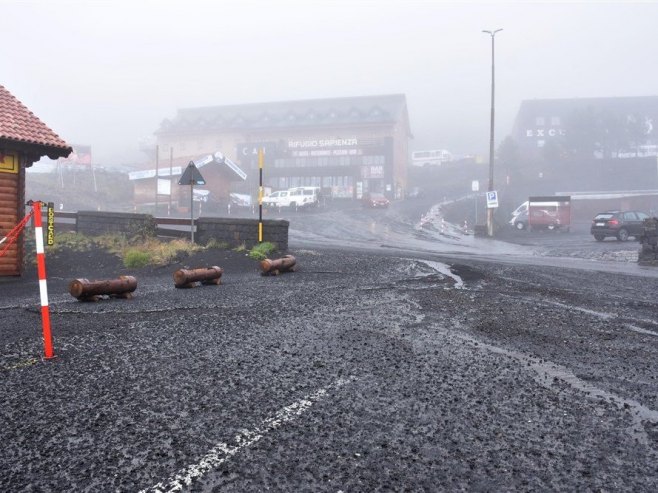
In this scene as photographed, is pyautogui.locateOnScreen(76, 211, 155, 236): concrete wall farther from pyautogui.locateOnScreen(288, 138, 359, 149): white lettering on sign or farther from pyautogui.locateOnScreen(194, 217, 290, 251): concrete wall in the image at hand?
pyautogui.locateOnScreen(288, 138, 359, 149): white lettering on sign

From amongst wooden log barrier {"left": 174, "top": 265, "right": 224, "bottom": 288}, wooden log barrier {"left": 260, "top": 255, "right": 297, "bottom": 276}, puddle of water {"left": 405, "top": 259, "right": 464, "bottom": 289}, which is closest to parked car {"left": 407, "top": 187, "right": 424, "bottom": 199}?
puddle of water {"left": 405, "top": 259, "right": 464, "bottom": 289}

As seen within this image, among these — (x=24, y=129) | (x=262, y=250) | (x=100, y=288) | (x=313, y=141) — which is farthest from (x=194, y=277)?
(x=313, y=141)

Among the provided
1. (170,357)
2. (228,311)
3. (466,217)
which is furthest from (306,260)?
(466,217)

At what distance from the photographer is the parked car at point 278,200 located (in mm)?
47469

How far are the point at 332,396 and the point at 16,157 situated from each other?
12.2 m

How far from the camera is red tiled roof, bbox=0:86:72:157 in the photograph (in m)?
12.1

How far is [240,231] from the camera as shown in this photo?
1569cm

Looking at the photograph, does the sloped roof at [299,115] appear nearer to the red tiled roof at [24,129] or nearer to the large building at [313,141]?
the large building at [313,141]

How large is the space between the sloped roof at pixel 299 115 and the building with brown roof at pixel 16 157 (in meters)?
54.4

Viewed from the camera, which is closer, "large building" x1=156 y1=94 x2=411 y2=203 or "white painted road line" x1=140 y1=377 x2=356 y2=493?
"white painted road line" x1=140 y1=377 x2=356 y2=493

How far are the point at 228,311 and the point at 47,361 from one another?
2803mm

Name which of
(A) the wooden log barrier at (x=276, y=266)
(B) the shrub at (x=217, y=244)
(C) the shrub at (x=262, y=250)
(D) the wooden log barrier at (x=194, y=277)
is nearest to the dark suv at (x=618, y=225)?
(C) the shrub at (x=262, y=250)

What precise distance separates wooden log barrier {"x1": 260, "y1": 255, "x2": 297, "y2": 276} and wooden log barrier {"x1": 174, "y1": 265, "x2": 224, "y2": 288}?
1.29 m

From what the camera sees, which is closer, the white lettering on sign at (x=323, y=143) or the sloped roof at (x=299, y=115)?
the white lettering on sign at (x=323, y=143)
